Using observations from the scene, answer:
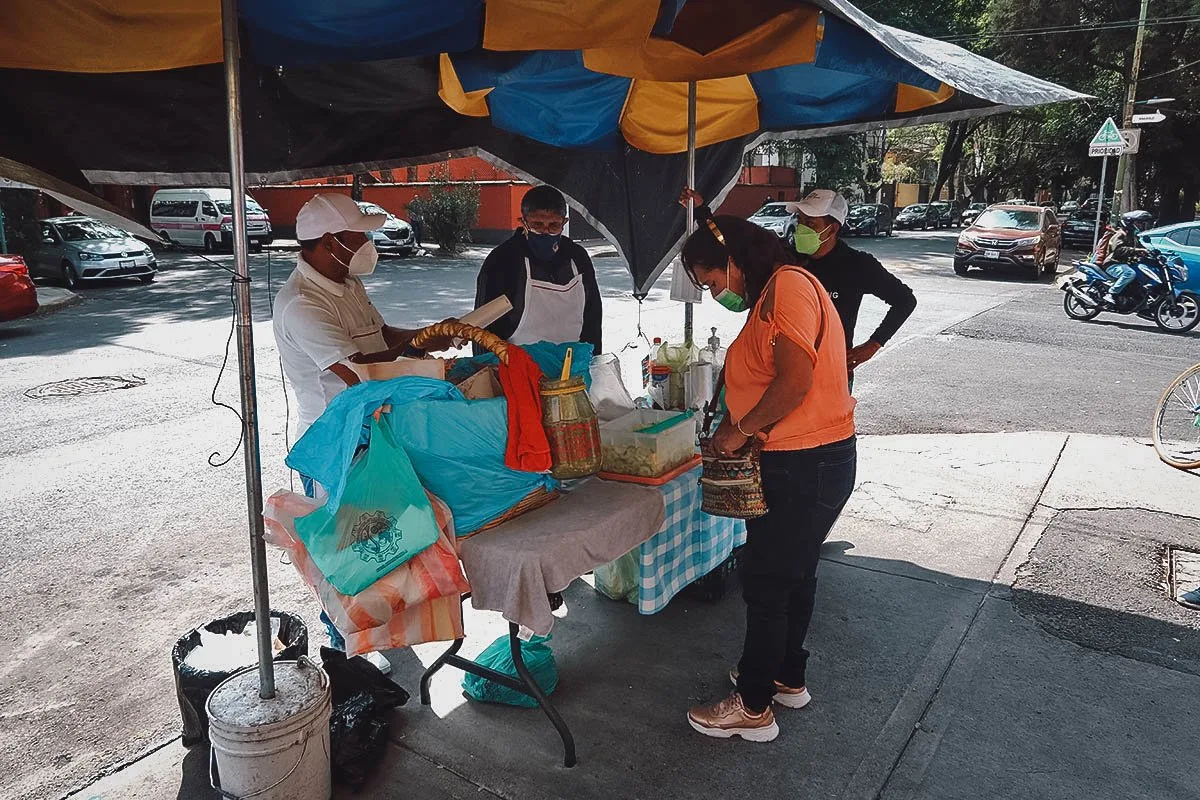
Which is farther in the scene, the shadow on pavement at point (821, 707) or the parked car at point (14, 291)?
the parked car at point (14, 291)

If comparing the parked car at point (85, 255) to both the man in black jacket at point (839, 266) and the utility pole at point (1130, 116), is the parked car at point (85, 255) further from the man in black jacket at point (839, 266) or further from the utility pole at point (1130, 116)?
the utility pole at point (1130, 116)

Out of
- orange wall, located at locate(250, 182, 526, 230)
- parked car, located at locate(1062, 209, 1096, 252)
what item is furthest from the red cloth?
parked car, located at locate(1062, 209, 1096, 252)

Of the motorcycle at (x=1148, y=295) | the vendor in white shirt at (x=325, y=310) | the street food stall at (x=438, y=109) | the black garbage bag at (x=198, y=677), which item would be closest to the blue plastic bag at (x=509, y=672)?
the street food stall at (x=438, y=109)

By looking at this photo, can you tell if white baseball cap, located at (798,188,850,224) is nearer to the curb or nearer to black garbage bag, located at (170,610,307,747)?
black garbage bag, located at (170,610,307,747)

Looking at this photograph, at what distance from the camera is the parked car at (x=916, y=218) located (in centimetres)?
3856

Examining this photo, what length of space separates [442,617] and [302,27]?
2.14 m

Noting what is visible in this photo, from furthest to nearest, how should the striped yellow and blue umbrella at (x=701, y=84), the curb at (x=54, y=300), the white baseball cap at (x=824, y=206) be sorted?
the curb at (x=54, y=300), the white baseball cap at (x=824, y=206), the striped yellow and blue umbrella at (x=701, y=84)

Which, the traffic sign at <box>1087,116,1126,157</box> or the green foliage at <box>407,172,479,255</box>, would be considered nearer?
the traffic sign at <box>1087,116,1126,157</box>

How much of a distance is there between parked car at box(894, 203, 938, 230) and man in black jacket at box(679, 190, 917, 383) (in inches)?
1471

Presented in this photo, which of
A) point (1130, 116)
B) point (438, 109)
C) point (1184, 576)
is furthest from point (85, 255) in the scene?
point (1130, 116)

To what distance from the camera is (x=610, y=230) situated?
222 inches

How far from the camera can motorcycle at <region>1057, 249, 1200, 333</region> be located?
1215 centimetres

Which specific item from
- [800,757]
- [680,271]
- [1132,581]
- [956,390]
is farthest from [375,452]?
[956,390]

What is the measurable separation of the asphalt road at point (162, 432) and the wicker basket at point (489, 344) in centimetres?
157
